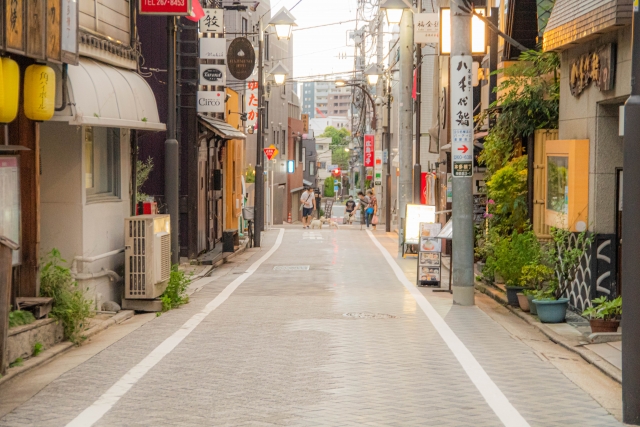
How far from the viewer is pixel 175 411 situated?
26.6ft

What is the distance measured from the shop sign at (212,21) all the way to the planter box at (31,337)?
596 inches

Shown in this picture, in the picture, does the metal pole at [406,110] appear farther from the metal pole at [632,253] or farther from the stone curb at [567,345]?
the metal pole at [632,253]

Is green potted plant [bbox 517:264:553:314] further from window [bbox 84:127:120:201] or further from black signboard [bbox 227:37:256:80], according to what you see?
black signboard [bbox 227:37:256:80]

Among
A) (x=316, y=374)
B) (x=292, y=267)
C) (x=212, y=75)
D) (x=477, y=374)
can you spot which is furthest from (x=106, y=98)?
(x=212, y=75)

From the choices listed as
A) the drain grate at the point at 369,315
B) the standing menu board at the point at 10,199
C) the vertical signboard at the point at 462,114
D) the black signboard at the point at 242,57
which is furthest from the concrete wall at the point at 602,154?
the black signboard at the point at 242,57

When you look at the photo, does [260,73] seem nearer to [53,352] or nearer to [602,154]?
[602,154]

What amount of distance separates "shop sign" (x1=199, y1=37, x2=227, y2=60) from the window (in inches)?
384

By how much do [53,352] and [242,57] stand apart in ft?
69.7

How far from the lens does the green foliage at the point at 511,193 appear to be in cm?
1830

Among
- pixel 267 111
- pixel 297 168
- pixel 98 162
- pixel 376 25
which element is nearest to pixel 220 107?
pixel 98 162

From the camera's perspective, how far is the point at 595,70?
1339 centimetres

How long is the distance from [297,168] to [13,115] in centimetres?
6985

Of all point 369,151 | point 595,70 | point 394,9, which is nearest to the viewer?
point 595,70

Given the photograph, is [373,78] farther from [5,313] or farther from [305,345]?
[5,313]
